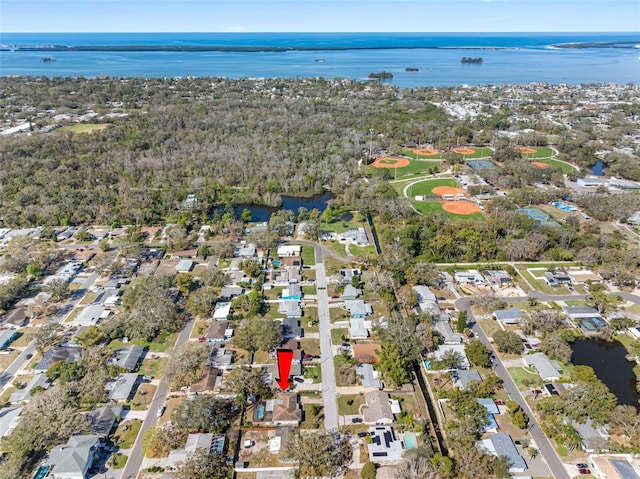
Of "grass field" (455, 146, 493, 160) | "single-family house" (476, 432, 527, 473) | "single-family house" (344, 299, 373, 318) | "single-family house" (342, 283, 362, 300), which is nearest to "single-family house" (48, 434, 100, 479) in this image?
"single-family house" (344, 299, 373, 318)

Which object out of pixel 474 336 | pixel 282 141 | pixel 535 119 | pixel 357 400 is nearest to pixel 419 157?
pixel 282 141

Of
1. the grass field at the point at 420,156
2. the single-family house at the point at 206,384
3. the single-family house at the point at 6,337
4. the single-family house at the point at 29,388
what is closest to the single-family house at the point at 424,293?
the single-family house at the point at 206,384

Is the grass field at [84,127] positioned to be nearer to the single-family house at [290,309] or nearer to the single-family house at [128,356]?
the single-family house at [128,356]

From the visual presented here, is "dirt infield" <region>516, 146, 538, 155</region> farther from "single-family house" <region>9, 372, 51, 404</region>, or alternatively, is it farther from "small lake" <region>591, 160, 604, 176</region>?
"single-family house" <region>9, 372, 51, 404</region>

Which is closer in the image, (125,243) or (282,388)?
(282,388)

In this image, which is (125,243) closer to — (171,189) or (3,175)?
(171,189)


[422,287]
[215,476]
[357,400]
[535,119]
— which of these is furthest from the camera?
[535,119]

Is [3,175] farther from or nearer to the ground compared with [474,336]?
farther from the ground
